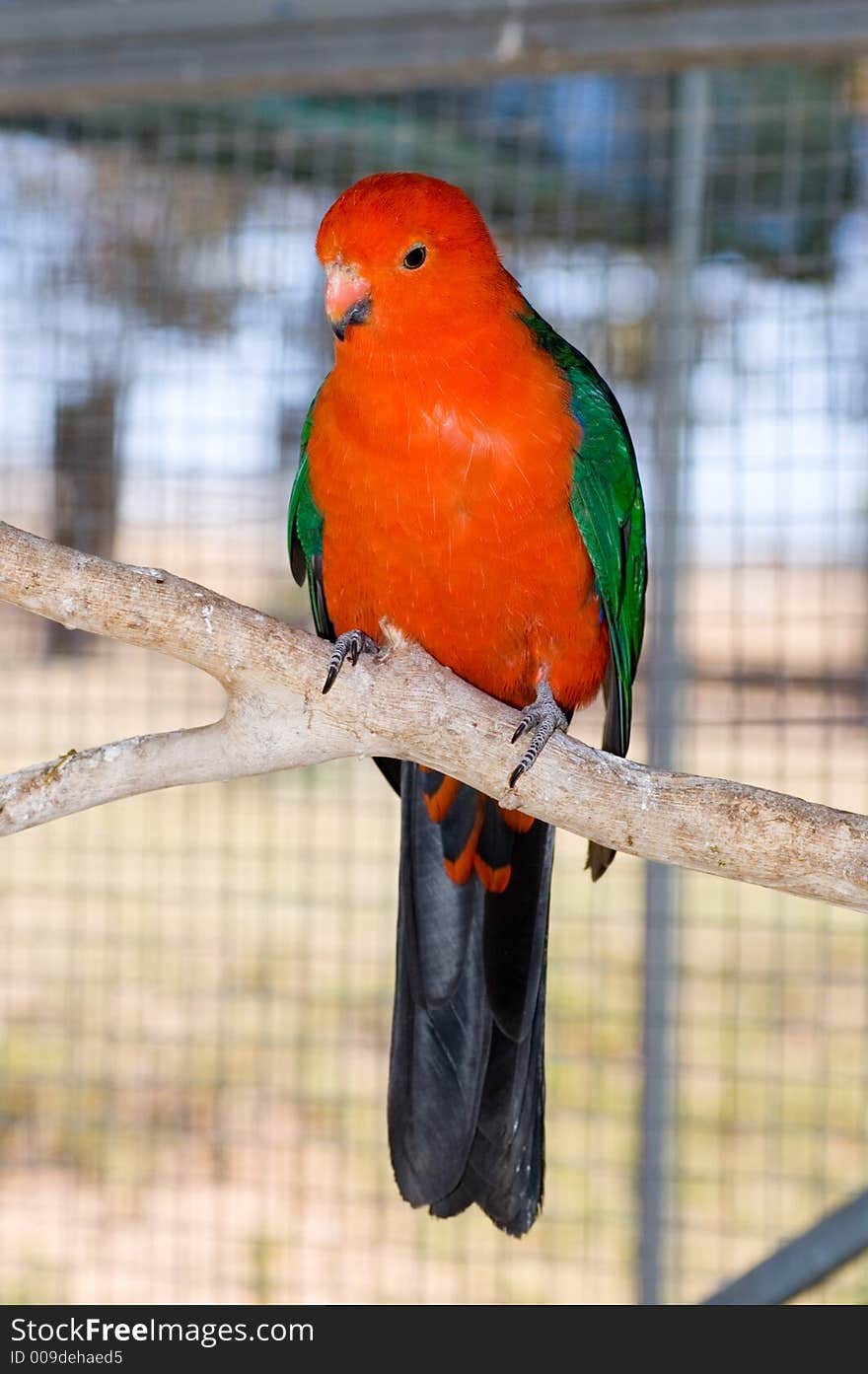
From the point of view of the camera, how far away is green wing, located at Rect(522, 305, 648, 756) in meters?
1.97

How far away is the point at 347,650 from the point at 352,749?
0.16m

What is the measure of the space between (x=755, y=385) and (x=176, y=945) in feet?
7.15

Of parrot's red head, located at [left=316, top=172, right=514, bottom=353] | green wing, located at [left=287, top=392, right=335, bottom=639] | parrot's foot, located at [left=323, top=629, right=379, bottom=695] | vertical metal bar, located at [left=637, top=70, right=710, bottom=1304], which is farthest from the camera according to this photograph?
vertical metal bar, located at [left=637, top=70, right=710, bottom=1304]

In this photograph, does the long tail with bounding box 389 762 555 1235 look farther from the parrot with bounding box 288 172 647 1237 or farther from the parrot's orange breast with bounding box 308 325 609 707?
the parrot's orange breast with bounding box 308 325 609 707

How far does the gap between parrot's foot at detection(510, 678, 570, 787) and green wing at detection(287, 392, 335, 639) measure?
0.50m

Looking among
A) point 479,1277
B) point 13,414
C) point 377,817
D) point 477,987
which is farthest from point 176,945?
point 477,987

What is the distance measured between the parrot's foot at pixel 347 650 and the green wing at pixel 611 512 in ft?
1.24

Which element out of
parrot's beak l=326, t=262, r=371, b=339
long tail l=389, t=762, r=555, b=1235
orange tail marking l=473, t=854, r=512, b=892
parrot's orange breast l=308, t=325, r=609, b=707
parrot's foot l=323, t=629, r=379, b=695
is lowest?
long tail l=389, t=762, r=555, b=1235

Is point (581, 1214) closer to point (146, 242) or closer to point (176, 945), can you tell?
point (176, 945)

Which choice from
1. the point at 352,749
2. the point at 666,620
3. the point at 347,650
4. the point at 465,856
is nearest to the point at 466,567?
the point at 347,650

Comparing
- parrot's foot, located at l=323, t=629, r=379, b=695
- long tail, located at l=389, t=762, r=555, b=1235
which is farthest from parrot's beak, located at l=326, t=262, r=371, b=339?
long tail, located at l=389, t=762, r=555, b=1235

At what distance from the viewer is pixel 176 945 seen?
3.60m

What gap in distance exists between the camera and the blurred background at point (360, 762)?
9.71ft

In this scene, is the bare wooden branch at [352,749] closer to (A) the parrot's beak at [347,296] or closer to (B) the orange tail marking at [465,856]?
(B) the orange tail marking at [465,856]
